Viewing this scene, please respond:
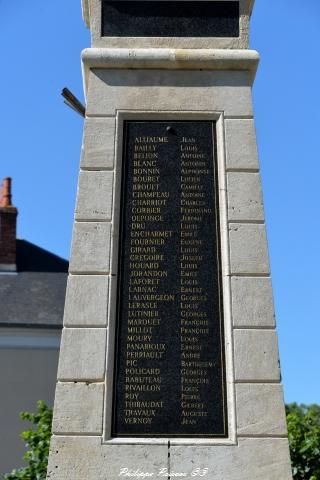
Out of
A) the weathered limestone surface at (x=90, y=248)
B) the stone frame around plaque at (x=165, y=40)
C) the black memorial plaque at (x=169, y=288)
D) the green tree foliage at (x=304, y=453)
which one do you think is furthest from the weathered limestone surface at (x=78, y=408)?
the green tree foliage at (x=304, y=453)

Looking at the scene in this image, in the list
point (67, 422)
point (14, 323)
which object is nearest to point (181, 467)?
point (67, 422)

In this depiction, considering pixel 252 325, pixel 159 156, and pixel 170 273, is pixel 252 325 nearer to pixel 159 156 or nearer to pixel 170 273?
pixel 170 273

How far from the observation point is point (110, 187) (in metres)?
6.87

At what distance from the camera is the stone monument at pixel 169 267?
6.11 metres

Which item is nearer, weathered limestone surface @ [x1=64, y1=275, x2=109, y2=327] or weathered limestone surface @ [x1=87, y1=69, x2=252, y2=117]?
weathered limestone surface @ [x1=64, y1=275, x2=109, y2=327]

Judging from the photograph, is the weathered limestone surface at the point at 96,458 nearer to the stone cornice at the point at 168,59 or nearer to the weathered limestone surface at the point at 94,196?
the weathered limestone surface at the point at 94,196

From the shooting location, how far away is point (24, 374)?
1989 cm

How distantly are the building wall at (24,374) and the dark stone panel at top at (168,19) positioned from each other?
528 inches

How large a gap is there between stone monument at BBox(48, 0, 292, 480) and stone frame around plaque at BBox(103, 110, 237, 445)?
12 mm

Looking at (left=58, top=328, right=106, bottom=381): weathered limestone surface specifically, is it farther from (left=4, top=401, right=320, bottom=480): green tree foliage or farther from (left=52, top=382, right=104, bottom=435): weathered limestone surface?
(left=4, top=401, right=320, bottom=480): green tree foliage

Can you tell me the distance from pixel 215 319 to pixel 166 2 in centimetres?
313

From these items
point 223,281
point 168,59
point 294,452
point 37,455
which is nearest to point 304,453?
point 294,452

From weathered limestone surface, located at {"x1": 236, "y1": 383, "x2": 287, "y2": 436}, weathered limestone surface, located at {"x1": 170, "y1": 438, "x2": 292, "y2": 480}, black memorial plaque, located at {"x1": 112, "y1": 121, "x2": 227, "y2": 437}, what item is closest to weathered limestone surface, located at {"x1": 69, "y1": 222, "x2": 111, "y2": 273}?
black memorial plaque, located at {"x1": 112, "y1": 121, "x2": 227, "y2": 437}

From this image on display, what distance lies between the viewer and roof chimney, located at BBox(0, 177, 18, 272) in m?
22.0
